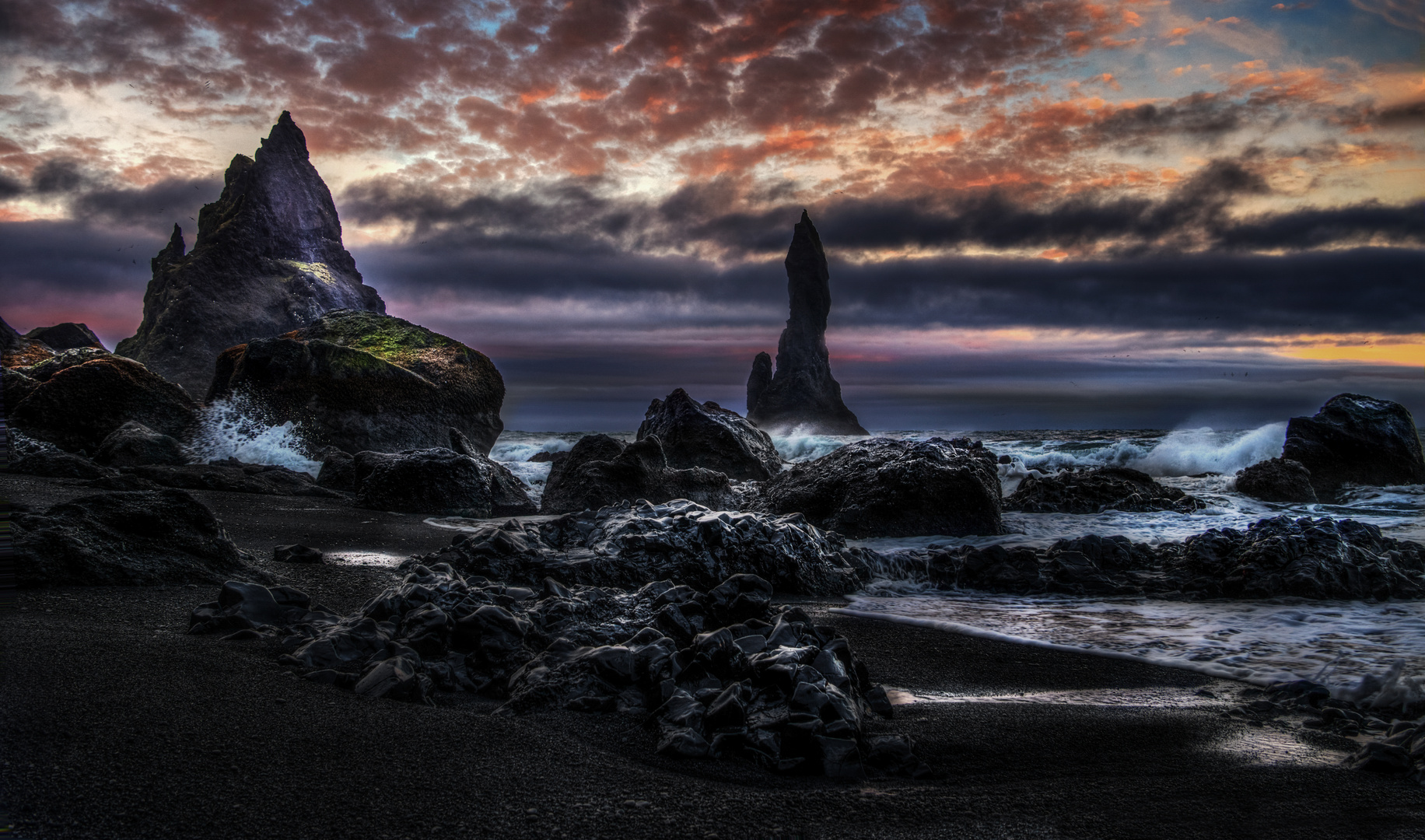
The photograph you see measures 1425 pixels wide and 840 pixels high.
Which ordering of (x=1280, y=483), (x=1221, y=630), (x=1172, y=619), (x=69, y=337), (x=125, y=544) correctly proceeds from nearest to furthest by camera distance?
1. (x=125, y=544)
2. (x=1221, y=630)
3. (x=1172, y=619)
4. (x=1280, y=483)
5. (x=69, y=337)

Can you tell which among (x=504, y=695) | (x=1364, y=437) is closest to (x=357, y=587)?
(x=504, y=695)

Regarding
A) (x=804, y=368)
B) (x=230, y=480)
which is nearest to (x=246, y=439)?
(x=230, y=480)

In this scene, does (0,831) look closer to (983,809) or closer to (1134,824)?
(983,809)

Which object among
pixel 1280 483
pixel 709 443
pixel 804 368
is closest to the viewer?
pixel 1280 483

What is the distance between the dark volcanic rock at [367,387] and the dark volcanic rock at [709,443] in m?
3.50

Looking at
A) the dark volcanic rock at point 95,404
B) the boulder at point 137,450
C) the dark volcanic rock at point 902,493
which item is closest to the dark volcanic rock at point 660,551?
the dark volcanic rock at point 902,493

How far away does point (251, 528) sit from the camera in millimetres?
5902

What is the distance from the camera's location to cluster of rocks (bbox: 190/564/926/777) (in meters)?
2.20

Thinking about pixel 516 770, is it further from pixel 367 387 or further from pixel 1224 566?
pixel 367 387

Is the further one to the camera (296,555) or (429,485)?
(429,485)

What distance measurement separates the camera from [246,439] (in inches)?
480

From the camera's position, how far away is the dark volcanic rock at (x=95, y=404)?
10.6 meters

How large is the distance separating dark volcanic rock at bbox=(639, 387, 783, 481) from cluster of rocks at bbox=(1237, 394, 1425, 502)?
7.49 meters

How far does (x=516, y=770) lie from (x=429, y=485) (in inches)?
267
